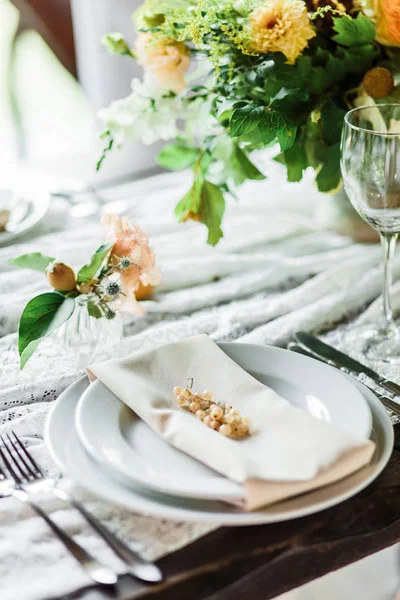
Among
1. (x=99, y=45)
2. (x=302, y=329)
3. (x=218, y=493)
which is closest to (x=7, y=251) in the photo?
(x=302, y=329)

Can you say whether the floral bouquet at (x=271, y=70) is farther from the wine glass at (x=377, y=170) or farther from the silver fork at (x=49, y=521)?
the silver fork at (x=49, y=521)

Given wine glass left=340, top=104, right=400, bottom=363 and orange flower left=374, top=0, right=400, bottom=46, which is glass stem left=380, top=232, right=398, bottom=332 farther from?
orange flower left=374, top=0, right=400, bottom=46

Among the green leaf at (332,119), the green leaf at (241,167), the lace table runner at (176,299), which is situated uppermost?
the green leaf at (332,119)

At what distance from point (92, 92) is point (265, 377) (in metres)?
1.06

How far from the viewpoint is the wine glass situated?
780mm

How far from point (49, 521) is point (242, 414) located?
19 cm

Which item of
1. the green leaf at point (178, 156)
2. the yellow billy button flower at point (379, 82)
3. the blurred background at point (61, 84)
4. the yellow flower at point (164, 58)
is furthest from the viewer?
the blurred background at point (61, 84)

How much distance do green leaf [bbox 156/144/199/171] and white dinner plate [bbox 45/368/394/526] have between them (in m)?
0.59

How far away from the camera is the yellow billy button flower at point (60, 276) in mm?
822

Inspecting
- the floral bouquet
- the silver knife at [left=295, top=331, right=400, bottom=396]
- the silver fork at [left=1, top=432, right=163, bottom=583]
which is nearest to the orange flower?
the floral bouquet

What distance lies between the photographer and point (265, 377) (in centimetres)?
74

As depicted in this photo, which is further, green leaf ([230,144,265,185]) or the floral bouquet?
green leaf ([230,144,265,185])

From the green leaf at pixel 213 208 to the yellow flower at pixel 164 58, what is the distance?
0.50 ft

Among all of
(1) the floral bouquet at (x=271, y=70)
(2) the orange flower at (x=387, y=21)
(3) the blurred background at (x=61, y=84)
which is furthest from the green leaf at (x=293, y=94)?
(3) the blurred background at (x=61, y=84)
